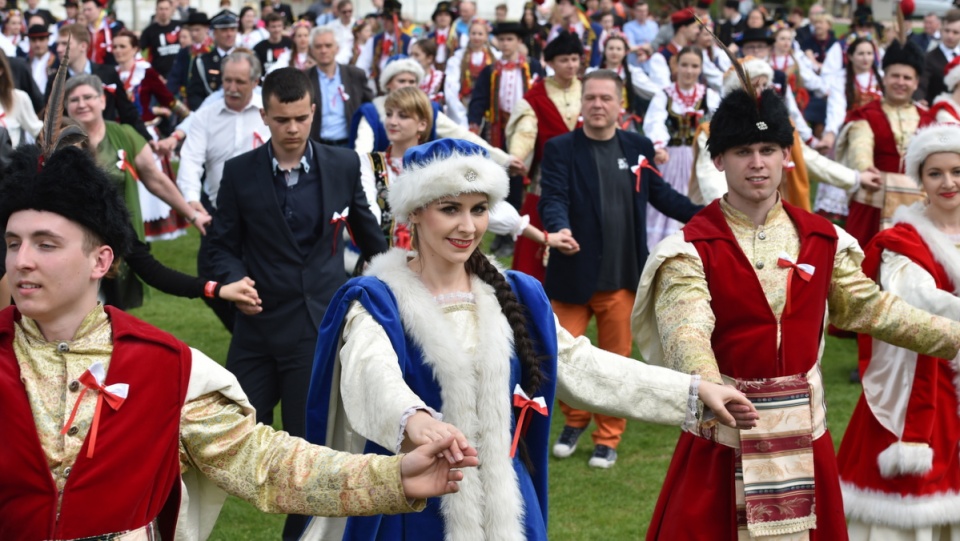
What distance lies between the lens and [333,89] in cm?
1199

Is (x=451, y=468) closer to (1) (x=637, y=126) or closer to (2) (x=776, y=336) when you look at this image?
(2) (x=776, y=336)

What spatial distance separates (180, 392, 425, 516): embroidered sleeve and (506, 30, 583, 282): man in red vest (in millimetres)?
5755

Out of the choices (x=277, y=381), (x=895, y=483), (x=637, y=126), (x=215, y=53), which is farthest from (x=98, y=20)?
(x=895, y=483)

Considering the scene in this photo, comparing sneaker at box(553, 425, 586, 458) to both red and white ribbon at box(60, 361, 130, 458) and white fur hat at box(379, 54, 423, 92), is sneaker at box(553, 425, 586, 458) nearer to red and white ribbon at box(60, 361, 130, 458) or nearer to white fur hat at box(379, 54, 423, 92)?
white fur hat at box(379, 54, 423, 92)

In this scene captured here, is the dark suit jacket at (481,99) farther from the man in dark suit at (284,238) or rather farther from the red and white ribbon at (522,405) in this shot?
the red and white ribbon at (522,405)

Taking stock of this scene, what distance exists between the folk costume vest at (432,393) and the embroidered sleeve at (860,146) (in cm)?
536

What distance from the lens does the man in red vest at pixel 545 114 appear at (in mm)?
9359

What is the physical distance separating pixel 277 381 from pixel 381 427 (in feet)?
8.49

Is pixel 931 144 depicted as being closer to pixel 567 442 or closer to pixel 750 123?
pixel 750 123

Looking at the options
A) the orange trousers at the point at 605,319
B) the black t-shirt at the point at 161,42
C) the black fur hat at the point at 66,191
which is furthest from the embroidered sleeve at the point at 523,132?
the black t-shirt at the point at 161,42

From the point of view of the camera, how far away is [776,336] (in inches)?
184

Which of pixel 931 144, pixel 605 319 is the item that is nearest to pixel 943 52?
pixel 605 319

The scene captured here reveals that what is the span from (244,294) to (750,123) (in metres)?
2.22

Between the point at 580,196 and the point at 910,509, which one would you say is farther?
the point at 580,196
